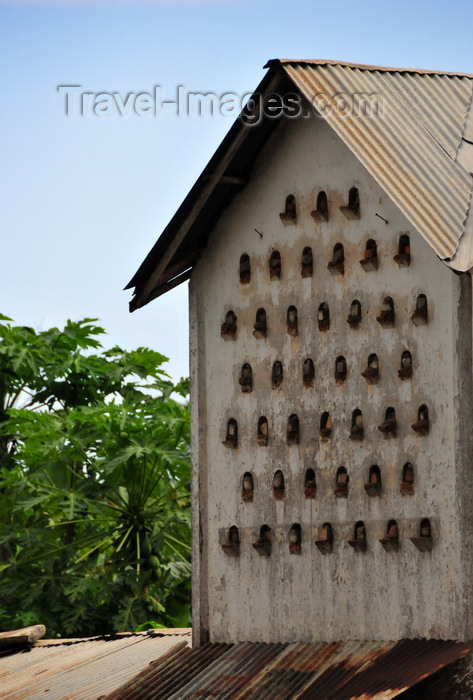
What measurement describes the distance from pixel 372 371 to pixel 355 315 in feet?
2.45

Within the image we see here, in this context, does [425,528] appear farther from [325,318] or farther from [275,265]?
[275,265]

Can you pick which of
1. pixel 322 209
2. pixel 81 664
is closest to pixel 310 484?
pixel 322 209

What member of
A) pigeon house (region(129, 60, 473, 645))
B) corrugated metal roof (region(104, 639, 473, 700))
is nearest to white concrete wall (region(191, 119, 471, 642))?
pigeon house (region(129, 60, 473, 645))

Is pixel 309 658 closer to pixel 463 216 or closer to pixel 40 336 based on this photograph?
pixel 463 216

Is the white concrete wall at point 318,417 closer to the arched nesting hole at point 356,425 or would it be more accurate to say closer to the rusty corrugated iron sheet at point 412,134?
the arched nesting hole at point 356,425

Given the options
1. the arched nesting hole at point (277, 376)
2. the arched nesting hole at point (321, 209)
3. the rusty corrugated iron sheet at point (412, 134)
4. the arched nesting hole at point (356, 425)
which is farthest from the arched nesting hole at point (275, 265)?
the arched nesting hole at point (356, 425)

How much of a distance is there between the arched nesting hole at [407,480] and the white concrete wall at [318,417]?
0.28 feet

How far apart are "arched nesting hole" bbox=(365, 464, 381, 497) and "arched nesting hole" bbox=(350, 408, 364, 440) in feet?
1.29

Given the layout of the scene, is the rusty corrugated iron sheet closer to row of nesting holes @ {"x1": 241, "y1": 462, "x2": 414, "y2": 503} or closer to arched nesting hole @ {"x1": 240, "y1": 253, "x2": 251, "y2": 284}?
arched nesting hole @ {"x1": 240, "y1": 253, "x2": 251, "y2": 284}

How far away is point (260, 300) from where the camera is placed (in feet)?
57.1

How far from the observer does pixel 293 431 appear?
16.6 meters

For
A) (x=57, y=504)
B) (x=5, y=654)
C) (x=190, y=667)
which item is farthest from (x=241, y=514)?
(x=57, y=504)

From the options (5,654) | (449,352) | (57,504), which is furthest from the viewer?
(57,504)

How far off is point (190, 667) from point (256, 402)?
10.5 feet
